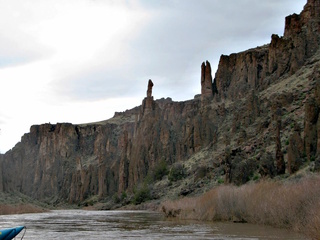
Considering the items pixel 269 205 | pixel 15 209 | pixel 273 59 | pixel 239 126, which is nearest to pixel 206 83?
pixel 273 59

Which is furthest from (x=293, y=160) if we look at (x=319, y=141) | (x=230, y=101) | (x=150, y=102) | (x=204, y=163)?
(x=150, y=102)

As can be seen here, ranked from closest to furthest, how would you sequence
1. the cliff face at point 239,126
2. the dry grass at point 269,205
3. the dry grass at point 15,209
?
1. the dry grass at point 269,205
2. the cliff face at point 239,126
3. the dry grass at point 15,209

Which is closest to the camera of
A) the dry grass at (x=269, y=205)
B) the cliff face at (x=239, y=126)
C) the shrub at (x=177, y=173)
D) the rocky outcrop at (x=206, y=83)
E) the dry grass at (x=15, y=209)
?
the dry grass at (x=269, y=205)

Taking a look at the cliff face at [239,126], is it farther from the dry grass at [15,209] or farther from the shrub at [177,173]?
the dry grass at [15,209]

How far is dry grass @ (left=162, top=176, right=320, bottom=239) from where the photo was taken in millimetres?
28612

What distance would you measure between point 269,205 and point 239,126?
6352 centimetres

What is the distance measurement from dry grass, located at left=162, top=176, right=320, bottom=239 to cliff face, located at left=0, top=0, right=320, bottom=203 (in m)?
10.9

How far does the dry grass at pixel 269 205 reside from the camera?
1126 inches

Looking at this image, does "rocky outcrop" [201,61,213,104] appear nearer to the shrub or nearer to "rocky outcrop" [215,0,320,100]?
"rocky outcrop" [215,0,320,100]

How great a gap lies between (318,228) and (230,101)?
10332 cm

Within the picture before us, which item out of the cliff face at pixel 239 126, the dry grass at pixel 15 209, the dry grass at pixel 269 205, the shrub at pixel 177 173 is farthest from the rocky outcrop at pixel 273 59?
the dry grass at pixel 269 205

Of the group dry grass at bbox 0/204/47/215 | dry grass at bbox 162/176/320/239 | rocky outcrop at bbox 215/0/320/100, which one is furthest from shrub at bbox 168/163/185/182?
dry grass at bbox 162/176/320/239

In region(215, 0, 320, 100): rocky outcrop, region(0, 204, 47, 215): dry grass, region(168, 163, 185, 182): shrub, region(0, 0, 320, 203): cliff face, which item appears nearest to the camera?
region(0, 0, 320, 203): cliff face

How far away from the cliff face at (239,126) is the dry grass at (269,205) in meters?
10.9
